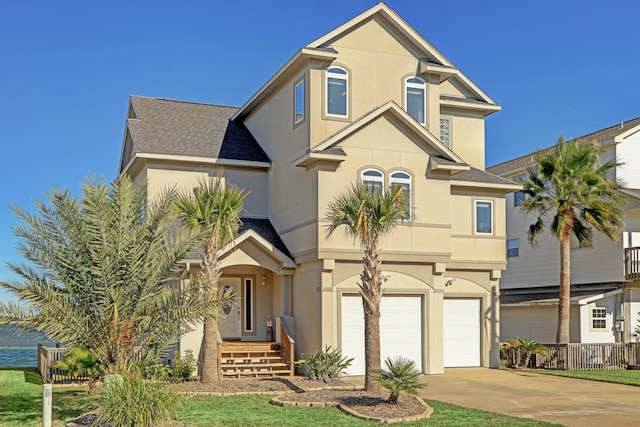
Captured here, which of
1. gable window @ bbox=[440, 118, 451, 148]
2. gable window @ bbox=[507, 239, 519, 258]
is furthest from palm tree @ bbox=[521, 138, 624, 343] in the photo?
gable window @ bbox=[507, 239, 519, 258]

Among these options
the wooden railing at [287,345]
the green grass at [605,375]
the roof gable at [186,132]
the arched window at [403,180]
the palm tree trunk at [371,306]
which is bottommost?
the green grass at [605,375]

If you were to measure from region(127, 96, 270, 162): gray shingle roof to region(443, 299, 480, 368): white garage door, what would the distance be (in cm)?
878

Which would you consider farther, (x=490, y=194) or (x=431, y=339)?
(x=490, y=194)

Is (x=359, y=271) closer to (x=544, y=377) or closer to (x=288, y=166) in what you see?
(x=288, y=166)

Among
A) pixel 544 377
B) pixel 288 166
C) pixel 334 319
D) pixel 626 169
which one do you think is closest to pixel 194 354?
pixel 334 319

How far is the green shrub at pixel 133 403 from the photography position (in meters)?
12.4

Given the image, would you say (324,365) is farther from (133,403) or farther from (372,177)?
(133,403)

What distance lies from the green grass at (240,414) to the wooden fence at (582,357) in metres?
11.0

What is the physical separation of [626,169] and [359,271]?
16834 millimetres

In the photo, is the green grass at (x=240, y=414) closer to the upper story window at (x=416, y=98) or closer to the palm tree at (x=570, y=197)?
the upper story window at (x=416, y=98)

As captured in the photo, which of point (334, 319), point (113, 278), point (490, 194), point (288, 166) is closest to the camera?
point (113, 278)

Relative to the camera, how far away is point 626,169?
33781 mm

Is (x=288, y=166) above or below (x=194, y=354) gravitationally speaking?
above

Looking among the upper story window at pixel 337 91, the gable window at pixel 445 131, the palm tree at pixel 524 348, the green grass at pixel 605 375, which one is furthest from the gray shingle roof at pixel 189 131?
the green grass at pixel 605 375
